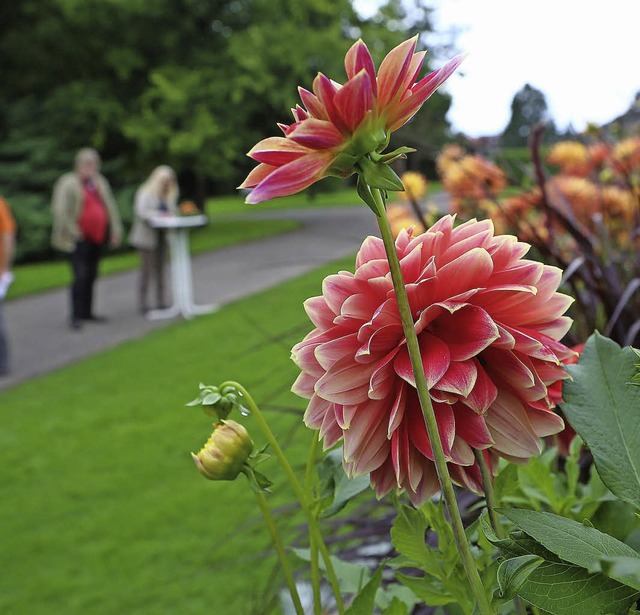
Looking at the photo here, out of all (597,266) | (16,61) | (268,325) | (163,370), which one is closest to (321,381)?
(597,266)

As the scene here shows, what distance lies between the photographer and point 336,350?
0.42 meters

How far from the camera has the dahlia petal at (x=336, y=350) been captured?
0.42 metres

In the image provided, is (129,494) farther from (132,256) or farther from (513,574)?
(132,256)

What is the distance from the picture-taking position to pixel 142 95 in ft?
46.6

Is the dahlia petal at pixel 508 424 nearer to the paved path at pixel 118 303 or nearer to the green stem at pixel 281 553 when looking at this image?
the green stem at pixel 281 553

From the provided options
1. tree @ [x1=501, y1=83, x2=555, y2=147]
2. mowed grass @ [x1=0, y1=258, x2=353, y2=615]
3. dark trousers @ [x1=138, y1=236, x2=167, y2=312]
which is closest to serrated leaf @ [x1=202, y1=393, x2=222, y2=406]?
mowed grass @ [x1=0, y1=258, x2=353, y2=615]

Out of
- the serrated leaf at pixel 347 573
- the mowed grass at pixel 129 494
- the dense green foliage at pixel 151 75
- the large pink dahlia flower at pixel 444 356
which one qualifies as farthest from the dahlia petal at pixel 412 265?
the dense green foliage at pixel 151 75

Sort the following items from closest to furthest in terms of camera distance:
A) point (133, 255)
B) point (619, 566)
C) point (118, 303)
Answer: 1. point (619, 566)
2. point (118, 303)
3. point (133, 255)

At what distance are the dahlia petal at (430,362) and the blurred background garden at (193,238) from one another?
595mm

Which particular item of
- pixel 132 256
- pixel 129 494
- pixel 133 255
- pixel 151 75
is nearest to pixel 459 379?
→ pixel 129 494

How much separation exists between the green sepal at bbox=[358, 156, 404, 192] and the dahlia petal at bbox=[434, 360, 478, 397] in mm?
105

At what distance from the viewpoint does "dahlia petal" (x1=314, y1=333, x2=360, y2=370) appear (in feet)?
1.38

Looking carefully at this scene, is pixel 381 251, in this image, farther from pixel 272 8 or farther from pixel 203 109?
pixel 272 8

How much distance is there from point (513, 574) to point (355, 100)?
0.73 ft
